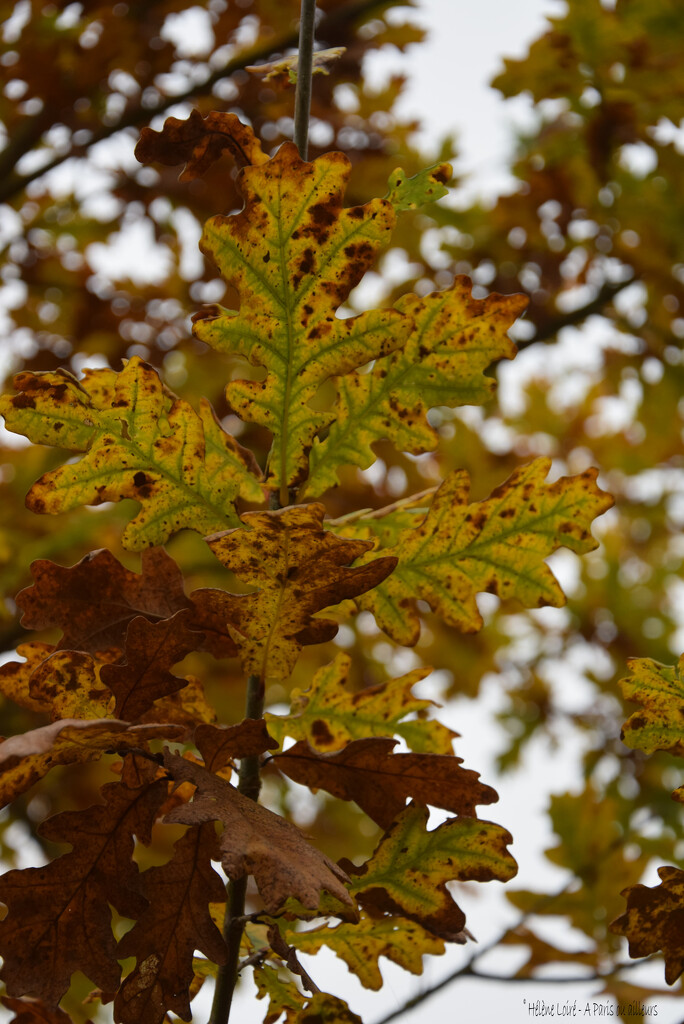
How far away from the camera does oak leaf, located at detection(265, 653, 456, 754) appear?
0.98m

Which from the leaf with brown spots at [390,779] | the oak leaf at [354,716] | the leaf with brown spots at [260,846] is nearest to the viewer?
the leaf with brown spots at [260,846]

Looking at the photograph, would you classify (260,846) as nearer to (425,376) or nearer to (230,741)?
(230,741)

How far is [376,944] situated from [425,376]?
59cm

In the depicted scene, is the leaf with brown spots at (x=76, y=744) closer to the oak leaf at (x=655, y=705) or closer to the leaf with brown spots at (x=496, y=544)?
the leaf with brown spots at (x=496, y=544)

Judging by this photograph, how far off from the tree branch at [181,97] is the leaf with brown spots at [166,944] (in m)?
2.06

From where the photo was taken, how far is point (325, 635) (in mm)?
816

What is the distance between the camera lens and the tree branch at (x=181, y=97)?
91.7 inches

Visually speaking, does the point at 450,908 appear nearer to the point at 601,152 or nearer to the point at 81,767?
the point at 601,152

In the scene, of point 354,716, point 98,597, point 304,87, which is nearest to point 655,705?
point 354,716

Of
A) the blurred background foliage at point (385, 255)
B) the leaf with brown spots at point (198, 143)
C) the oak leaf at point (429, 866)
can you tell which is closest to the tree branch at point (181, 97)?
the blurred background foliage at point (385, 255)

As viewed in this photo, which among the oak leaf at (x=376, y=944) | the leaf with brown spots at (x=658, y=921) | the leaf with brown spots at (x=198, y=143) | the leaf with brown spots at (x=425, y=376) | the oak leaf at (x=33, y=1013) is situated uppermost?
the leaf with brown spots at (x=198, y=143)

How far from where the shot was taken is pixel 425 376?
0.92 metres

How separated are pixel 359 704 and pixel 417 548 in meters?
0.20

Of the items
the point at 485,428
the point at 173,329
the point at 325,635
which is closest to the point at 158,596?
the point at 325,635
